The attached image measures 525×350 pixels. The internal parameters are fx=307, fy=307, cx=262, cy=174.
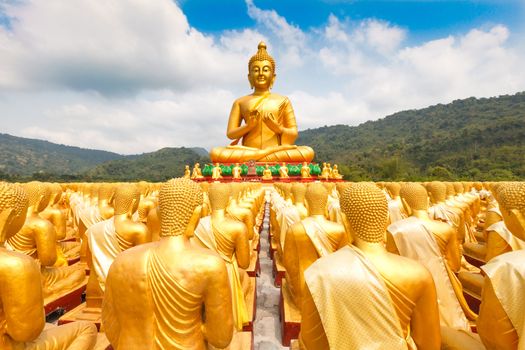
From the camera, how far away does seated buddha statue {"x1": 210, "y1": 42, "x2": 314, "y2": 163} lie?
1816 centimetres

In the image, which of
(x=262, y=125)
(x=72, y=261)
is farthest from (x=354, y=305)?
(x=262, y=125)

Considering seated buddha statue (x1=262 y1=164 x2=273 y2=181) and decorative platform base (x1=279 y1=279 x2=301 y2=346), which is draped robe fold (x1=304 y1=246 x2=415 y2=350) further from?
seated buddha statue (x1=262 y1=164 x2=273 y2=181)

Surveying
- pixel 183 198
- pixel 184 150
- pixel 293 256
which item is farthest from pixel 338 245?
pixel 184 150

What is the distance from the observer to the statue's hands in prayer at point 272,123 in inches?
692

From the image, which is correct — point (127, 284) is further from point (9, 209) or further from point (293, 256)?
point (293, 256)

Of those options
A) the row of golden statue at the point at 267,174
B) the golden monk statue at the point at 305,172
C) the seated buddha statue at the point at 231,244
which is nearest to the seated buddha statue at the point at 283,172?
the row of golden statue at the point at 267,174

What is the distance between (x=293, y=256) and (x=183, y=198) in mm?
1742

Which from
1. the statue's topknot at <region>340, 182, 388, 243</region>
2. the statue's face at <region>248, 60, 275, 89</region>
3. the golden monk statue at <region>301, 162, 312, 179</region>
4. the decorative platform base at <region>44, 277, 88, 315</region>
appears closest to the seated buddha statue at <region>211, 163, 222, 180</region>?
the golden monk statue at <region>301, 162, 312, 179</region>

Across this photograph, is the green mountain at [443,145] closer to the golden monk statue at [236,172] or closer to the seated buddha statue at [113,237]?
the golden monk statue at [236,172]

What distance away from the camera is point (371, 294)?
1.52 metres

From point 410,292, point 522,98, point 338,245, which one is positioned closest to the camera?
point 410,292

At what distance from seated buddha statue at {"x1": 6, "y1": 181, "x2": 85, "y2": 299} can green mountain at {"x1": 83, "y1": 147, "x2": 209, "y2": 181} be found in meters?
56.4

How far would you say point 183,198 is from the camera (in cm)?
172

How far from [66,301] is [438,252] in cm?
414
